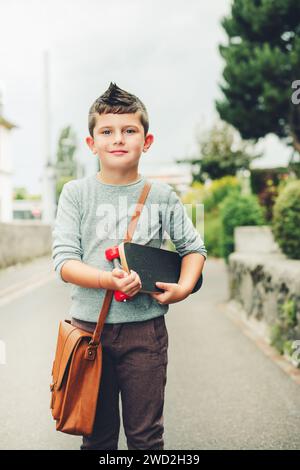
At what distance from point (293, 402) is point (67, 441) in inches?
67.3

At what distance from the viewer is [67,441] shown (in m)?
3.97

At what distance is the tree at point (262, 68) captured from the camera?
19.0 m

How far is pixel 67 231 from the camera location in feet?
7.98

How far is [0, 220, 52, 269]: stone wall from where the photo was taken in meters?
18.3

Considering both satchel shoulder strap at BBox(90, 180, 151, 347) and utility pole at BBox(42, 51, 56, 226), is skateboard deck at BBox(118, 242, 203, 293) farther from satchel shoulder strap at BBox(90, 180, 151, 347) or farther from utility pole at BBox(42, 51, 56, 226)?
utility pole at BBox(42, 51, 56, 226)

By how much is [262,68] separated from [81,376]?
59.3ft

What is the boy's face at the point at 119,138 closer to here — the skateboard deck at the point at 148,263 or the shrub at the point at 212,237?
the skateboard deck at the point at 148,263

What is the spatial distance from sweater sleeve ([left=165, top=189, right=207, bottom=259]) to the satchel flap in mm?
474

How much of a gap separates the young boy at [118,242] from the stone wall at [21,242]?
15727 mm

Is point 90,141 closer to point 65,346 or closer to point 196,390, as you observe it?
point 65,346

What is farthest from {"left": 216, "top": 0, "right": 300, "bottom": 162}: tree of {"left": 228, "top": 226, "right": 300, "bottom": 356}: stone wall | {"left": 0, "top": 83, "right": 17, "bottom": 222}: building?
{"left": 0, "top": 83, "right": 17, "bottom": 222}: building

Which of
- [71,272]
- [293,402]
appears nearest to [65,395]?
[71,272]

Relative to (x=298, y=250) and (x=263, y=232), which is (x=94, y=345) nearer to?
(x=298, y=250)

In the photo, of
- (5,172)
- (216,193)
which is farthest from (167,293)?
(5,172)
